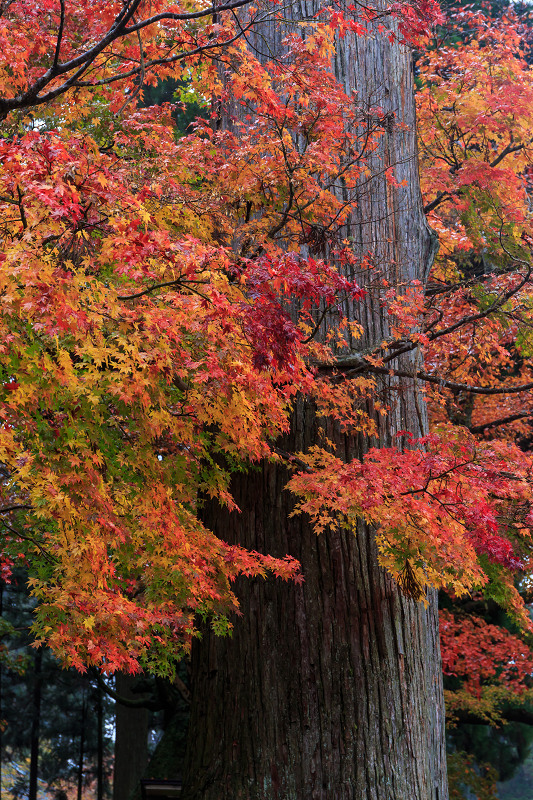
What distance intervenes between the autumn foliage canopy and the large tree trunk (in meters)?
0.43

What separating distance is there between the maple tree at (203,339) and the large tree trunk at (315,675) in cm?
16

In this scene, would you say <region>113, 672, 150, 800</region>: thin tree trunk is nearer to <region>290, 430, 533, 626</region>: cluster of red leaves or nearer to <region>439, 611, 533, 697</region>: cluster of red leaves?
<region>439, 611, 533, 697</region>: cluster of red leaves

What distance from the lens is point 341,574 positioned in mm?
5922

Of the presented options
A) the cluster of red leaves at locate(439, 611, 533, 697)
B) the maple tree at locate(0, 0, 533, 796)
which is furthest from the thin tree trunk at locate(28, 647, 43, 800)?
the maple tree at locate(0, 0, 533, 796)

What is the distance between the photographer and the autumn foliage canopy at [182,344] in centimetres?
356

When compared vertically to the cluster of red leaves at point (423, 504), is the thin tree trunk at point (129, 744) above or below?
below

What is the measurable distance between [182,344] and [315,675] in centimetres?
316

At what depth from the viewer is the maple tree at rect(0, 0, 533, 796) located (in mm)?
3582

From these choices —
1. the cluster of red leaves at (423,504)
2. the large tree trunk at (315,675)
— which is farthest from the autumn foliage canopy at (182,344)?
the large tree trunk at (315,675)

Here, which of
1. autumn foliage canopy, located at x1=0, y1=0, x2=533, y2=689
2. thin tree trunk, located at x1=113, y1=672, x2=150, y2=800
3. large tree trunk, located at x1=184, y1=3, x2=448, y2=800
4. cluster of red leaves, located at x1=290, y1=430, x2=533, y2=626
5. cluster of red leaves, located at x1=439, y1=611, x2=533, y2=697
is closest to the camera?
autumn foliage canopy, located at x1=0, y1=0, x2=533, y2=689

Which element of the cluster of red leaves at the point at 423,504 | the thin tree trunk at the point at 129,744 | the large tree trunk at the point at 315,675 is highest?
the cluster of red leaves at the point at 423,504

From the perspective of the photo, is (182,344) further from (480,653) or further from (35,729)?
(35,729)

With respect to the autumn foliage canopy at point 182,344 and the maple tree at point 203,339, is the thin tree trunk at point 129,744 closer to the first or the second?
the maple tree at point 203,339

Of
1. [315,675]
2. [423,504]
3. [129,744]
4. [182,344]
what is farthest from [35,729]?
[182,344]
